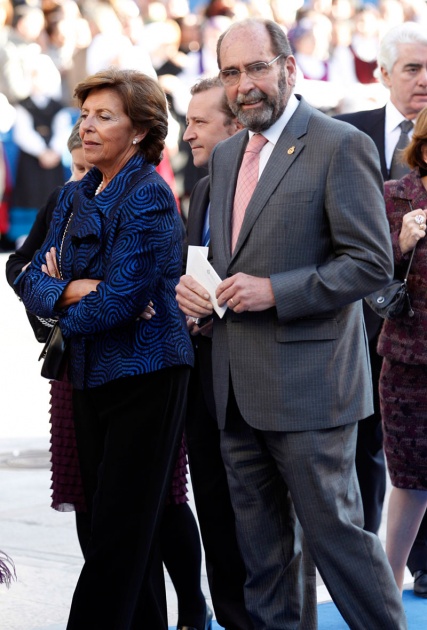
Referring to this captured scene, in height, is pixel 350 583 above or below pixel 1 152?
above

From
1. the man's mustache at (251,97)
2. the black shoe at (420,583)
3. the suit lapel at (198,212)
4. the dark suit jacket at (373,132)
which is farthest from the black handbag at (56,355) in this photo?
the black shoe at (420,583)

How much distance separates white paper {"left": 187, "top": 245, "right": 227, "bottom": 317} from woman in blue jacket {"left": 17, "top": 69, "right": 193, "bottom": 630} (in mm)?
123

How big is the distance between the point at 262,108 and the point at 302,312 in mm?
631

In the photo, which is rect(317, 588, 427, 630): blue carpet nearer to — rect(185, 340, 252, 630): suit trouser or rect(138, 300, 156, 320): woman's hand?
rect(185, 340, 252, 630): suit trouser

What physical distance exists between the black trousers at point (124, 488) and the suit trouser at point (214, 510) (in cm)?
50

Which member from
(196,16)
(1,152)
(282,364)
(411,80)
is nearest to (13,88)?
(1,152)

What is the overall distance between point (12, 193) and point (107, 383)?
30.7 ft

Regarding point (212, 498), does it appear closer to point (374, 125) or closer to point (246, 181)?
point (246, 181)

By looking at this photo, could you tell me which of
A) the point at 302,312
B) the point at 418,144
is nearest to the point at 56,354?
the point at 302,312

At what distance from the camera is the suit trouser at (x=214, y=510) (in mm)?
4535

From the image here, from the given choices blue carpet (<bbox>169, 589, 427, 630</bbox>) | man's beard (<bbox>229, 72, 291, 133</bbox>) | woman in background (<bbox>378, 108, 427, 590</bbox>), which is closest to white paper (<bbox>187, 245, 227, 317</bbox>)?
man's beard (<bbox>229, 72, 291, 133</bbox>)

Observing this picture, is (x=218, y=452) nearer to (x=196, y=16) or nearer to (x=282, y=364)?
(x=282, y=364)

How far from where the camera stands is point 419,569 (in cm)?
520

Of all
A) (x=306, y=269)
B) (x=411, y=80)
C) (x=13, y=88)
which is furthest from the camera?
(x=13, y=88)
